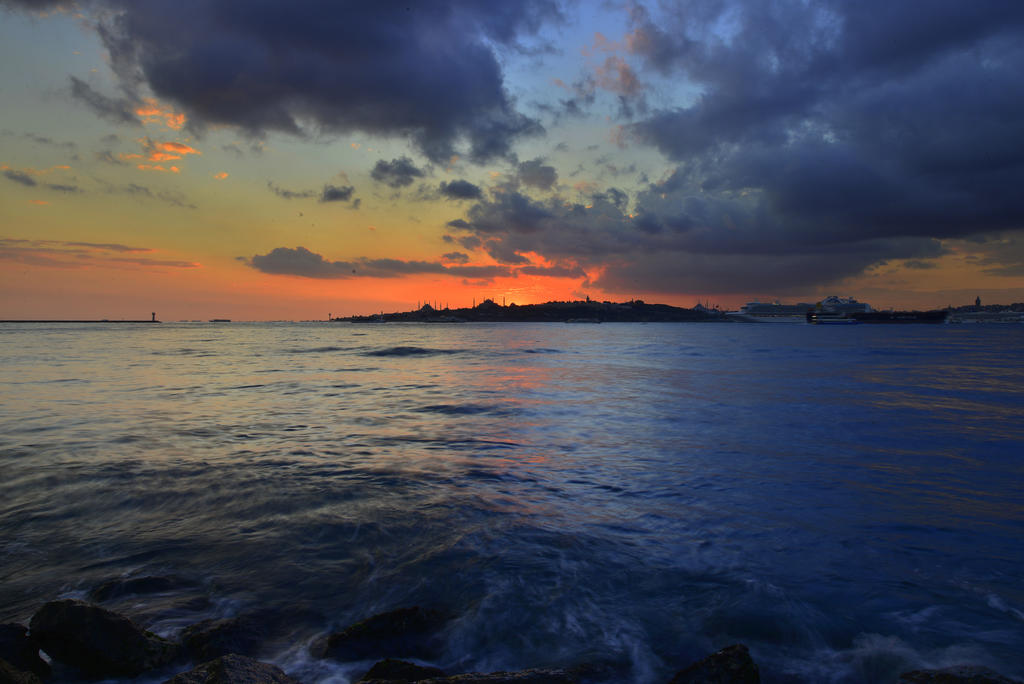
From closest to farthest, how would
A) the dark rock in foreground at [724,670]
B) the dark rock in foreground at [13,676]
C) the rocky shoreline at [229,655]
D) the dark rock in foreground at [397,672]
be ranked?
the dark rock in foreground at [13,676], the rocky shoreline at [229,655], the dark rock in foreground at [724,670], the dark rock in foreground at [397,672]

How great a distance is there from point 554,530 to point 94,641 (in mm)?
5233

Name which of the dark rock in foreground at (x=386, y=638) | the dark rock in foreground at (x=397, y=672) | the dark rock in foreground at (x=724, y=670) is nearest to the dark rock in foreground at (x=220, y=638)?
the dark rock in foreground at (x=386, y=638)

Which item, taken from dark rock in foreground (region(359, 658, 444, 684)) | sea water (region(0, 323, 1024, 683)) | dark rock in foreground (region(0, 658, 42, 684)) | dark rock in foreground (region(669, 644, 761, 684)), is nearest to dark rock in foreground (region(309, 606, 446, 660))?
sea water (region(0, 323, 1024, 683))

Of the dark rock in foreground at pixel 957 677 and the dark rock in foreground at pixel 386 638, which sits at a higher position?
the dark rock in foreground at pixel 957 677

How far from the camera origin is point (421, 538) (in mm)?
7141

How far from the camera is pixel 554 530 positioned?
7414 mm

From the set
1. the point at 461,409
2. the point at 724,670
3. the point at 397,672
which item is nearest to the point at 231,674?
the point at 397,672

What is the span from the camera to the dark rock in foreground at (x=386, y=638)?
4.64 m

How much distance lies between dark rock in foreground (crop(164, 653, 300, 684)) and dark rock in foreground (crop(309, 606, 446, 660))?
2.81 feet

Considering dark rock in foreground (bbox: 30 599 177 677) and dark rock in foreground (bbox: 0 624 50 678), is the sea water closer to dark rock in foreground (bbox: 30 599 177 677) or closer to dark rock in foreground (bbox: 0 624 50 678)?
dark rock in foreground (bbox: 30 599 177 677)

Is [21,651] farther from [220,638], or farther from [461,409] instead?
[461,409]

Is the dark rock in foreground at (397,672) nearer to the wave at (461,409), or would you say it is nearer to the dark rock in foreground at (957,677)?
the dark rock in foreground at (957,677)

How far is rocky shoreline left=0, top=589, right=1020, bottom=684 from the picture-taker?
3740 mm

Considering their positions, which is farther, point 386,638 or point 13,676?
point 386,638
